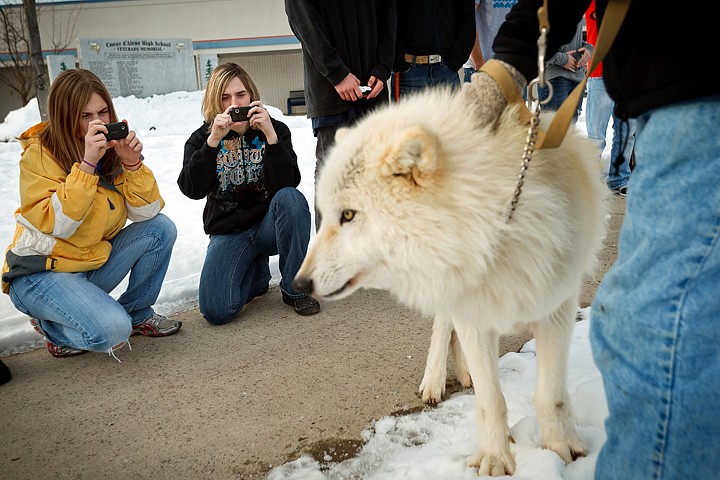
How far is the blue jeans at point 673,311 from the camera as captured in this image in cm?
107

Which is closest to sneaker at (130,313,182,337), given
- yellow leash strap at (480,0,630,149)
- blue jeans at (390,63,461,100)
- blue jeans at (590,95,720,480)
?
blue jeans at (390,63,461,100)

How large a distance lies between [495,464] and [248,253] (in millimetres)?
2592

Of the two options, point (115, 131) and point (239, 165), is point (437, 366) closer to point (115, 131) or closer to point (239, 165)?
point (239, 165)

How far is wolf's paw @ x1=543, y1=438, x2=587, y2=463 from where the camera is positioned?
202 cm

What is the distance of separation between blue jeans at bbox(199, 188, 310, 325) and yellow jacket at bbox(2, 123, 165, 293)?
745 mm

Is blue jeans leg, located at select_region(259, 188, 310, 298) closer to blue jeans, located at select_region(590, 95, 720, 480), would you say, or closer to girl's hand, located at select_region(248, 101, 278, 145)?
girl's hand, located at select_region(248, 101, 278, 145)

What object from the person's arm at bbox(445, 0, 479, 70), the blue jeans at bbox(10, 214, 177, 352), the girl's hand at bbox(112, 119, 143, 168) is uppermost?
the person's arm at bbox(445, 0, 479, 70)

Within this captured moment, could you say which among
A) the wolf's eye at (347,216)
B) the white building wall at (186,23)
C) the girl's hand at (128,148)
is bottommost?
the wolf's eye at (347,216)

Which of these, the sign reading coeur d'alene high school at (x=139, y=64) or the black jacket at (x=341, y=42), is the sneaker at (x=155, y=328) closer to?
the black jacket at (x=341, y=42)

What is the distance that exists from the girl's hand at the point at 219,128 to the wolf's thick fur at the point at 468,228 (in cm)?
189

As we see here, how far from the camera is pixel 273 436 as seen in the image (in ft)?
7.92

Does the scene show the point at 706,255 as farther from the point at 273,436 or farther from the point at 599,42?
A: the point at 273,436

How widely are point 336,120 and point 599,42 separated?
10.3ft

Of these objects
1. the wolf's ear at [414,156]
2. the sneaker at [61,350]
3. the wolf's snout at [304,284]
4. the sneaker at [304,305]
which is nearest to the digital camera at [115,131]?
the sneaker at [61,350]
